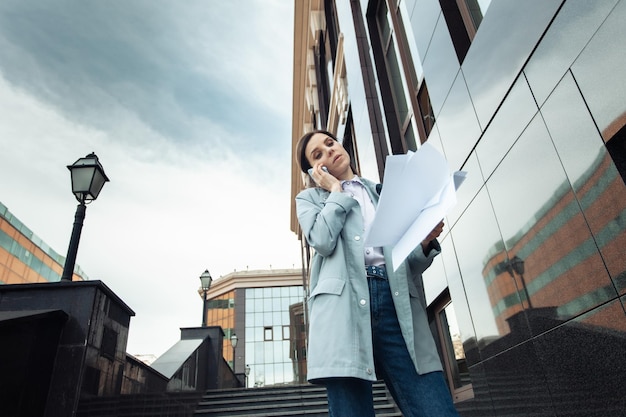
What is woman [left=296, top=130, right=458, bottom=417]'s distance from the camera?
1497mm

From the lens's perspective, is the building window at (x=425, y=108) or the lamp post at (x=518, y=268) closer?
the lamp post at (x=518, y=268)

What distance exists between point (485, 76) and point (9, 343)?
15.3ft

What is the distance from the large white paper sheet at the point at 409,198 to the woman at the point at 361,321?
0.12 metres

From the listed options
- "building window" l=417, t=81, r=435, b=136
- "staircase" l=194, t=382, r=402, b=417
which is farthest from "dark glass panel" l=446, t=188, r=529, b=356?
"staircase" l=194, t=382, r=402, b=417


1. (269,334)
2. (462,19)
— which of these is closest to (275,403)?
(462,19)

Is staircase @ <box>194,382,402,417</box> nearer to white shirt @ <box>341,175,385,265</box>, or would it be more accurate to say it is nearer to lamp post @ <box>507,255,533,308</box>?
lamp post @ <box>507,255,533,308</box>

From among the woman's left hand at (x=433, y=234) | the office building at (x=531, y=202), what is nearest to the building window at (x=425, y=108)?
the office building at (x=531, y=202)

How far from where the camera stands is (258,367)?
Answer: 54.1 meters

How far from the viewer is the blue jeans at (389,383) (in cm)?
150

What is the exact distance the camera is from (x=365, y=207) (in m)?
2.03

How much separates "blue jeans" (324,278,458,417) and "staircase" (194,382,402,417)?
5.85 metres

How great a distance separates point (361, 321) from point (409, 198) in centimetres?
48

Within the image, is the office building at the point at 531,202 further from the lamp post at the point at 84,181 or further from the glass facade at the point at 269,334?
the glass facade at the point at 269,334

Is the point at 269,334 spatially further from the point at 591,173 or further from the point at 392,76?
the point at 591,173
